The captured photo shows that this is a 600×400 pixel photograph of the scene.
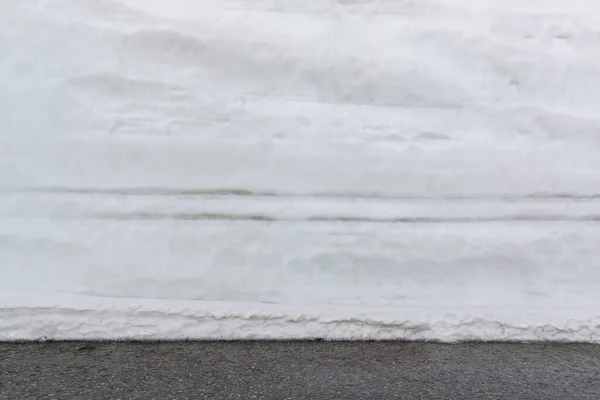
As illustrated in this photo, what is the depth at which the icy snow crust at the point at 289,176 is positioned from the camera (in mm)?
2443

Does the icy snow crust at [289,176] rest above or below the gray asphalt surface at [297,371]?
above

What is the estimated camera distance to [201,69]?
2.55 metres

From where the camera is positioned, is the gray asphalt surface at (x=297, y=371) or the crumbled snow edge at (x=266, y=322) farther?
the crumbled snow edge at (x=266, y=322)

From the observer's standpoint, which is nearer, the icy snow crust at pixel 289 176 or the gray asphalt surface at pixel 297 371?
the gray asphalt surface at pixel 297 371

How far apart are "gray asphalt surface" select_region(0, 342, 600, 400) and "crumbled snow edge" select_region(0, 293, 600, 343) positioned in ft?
0.18

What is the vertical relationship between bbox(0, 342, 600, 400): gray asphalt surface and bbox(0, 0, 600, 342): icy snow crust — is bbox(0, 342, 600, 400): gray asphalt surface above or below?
below

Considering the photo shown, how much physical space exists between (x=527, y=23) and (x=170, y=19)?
67.2 inches

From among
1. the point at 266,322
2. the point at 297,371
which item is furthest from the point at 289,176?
the point at 297,371

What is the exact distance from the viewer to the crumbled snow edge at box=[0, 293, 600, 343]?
2.38 meters

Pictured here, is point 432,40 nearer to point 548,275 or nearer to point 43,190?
point 548,275

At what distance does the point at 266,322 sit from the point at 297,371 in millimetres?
331

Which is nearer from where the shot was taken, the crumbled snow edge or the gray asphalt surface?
the gray asphalt surface

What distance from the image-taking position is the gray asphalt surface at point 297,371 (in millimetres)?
2029

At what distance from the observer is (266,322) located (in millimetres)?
2453
